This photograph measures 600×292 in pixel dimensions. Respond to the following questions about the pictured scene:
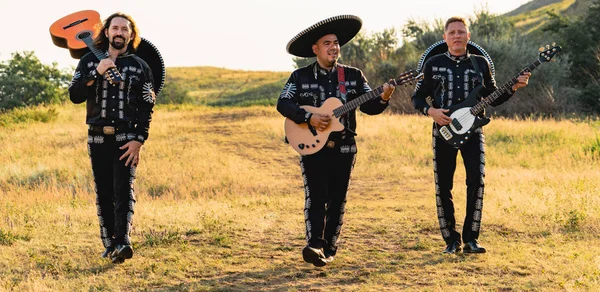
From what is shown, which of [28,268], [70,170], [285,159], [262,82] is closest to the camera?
[28,268]

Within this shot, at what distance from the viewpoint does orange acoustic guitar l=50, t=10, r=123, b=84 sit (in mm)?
7191

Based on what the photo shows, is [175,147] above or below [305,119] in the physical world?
below

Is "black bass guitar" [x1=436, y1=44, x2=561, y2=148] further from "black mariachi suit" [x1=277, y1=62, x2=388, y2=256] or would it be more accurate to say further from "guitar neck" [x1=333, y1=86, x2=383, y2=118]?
"guitar neck" [x1=333, y1=86, x2=383, y2=118]

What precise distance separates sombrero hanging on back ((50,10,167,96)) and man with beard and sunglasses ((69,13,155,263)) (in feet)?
0.73

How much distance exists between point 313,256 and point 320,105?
1.42m

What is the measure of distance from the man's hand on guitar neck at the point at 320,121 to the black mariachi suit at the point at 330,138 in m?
0.09

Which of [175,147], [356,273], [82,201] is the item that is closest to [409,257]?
[356,273]

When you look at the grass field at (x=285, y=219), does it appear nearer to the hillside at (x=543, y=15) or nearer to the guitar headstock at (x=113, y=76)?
the guitar headstock at (x=113, y=76)

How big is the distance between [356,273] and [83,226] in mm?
4276

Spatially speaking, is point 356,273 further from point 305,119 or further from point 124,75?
point 124,75

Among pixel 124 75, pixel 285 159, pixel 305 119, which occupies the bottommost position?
pixel 285 159

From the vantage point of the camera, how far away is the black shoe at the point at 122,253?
704 cm

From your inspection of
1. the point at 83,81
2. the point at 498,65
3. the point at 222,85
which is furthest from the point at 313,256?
the point at 222,85

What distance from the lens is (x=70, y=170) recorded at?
1581 cm
